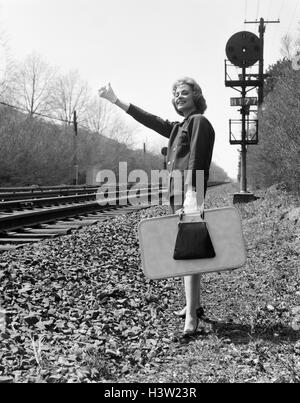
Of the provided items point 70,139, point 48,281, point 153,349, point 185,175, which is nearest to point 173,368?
point 153,349

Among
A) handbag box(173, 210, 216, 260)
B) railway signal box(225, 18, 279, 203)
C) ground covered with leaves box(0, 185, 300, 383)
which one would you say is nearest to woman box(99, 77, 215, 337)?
handbag box(173, 210, 216, 260)

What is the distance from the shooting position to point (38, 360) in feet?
9.66

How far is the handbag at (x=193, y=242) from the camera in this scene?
3307 mm

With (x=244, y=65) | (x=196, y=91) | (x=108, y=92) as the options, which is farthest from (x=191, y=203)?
(x=244, y=65)

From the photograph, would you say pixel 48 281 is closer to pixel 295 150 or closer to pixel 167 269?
pixel 167 269

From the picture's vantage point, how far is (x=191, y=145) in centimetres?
348

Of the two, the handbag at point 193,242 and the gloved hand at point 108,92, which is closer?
the handbag at point 193,242

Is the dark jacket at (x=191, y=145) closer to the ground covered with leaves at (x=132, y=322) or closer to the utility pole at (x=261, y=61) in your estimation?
the ground covered with leaves at (x=132, y=322)

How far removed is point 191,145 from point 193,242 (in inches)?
28.1

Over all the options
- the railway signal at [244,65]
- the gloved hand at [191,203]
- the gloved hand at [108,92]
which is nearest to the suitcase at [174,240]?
the gloved hand at [191,203]

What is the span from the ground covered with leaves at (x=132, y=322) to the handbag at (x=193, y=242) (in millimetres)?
677

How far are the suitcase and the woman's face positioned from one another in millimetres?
873

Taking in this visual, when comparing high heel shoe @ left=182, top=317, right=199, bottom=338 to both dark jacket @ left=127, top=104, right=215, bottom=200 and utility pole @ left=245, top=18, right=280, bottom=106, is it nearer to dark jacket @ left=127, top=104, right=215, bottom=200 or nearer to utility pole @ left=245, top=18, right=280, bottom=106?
dark jacket @ left=127, top=104, right=215, bottom=200
